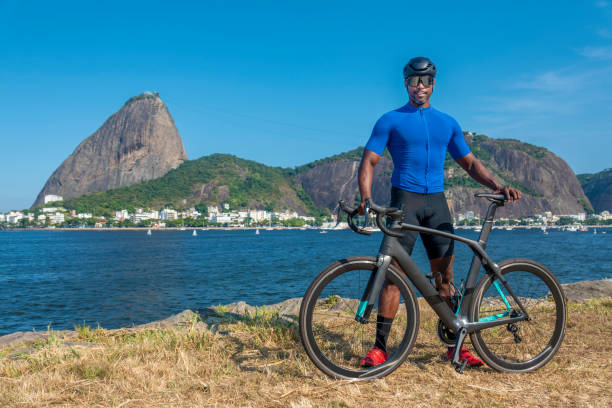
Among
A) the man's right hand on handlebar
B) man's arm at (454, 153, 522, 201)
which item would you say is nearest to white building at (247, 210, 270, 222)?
man's arm at (454, 153, 522, 201)

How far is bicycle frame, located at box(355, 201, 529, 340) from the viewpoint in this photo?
3150 millimetres

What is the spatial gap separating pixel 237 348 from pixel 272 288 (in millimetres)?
24515

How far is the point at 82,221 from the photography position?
178125mm

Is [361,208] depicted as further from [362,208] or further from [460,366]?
[460,366]

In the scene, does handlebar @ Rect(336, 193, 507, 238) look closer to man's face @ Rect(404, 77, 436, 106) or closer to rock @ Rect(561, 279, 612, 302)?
man's face @ Rect(404, 77, 436, 106)

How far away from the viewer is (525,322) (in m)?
3.74

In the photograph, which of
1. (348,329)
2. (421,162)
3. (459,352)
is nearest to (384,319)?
(348,329)

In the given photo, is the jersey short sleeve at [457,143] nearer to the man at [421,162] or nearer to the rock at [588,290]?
the man at [421,162]

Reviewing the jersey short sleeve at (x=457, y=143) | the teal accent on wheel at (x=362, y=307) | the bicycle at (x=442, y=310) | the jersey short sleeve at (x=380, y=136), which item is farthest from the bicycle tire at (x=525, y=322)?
the jersey short sleeve at (x=380, y=136)

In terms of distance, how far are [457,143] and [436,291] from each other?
4.23 feet

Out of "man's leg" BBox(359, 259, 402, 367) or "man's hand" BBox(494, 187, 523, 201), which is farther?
"man's hand" BBox(494, 187, 523, 201)

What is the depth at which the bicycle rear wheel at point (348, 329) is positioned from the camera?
3.03m

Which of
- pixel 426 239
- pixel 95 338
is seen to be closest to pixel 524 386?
pixel 426 239

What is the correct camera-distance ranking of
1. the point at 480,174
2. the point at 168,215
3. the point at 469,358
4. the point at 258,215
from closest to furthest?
the point at 469,358
the point at 480,174
the point at 168,215
the point at 258,215
